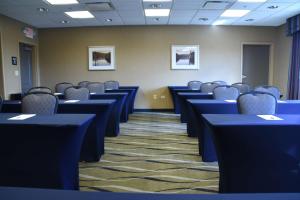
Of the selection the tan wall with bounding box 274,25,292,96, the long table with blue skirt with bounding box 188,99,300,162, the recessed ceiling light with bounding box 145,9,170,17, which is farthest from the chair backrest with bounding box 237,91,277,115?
the tan wall with bounding box 274,25,292,96

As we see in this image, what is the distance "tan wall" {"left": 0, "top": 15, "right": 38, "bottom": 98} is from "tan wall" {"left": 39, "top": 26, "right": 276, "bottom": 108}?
144 centimetres

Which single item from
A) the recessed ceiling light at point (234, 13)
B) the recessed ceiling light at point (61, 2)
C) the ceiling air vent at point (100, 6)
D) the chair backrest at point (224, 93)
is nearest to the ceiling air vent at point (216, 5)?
the recessed ceiling light at point (234, 13)

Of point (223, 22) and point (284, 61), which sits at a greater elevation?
point (223, 22)

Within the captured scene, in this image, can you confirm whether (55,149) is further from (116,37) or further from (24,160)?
(116,37)

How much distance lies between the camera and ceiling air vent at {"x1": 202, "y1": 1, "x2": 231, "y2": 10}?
602 centimetres

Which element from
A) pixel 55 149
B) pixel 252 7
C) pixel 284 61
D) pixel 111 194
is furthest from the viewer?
pixel 284 61

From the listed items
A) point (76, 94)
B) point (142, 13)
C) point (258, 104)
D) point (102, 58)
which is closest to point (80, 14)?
point (142, 13)

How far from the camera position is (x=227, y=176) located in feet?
6.94

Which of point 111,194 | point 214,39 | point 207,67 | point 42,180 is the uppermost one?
point 214,39

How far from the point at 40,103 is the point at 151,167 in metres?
1.56

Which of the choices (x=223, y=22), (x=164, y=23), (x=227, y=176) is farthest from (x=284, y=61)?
(x=227, y=176)

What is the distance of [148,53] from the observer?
8891 millimetres

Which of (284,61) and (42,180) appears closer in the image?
(42,180)

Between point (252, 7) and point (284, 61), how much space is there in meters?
2.57
